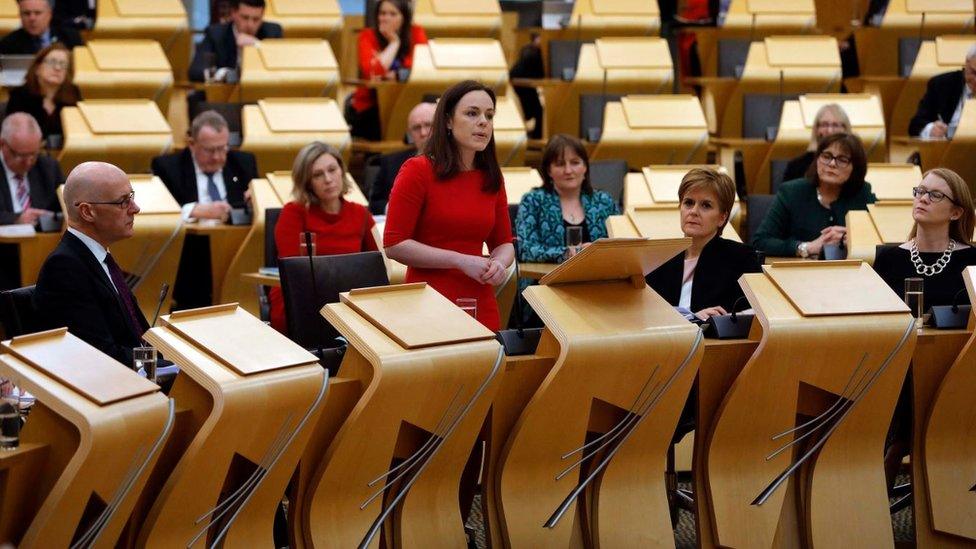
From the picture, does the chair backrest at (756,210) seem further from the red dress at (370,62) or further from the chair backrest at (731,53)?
the chair backrest at (731,53)

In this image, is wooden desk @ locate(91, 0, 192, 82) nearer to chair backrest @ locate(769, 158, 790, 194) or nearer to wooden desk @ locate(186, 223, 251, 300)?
wooden desk @ locate(186, 223, 251, 300)

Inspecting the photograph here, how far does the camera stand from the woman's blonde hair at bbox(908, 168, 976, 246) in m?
3.79

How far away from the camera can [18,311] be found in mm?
3148

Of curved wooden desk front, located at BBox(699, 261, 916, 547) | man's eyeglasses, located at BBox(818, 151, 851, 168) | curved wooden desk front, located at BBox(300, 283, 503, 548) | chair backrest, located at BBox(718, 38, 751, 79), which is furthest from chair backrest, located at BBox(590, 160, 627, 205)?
curved wooden desk front, located at BBox(300, 283, 503, 548)

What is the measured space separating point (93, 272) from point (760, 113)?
4.36 metres

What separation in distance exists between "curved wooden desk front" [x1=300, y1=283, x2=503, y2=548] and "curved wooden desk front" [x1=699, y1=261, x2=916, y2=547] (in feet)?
1.91

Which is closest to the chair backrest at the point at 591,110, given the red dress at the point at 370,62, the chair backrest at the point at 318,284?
the red dress at the point at 370,62

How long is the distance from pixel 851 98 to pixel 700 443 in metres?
3.66

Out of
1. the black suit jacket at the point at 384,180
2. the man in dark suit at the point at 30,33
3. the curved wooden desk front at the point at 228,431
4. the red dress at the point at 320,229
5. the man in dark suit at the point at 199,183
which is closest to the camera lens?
the curved wooden desk front at the point at 228,431

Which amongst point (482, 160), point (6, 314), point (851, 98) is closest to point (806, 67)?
point (851, 98)

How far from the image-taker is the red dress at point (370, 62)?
696cm

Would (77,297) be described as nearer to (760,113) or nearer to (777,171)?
(777,171)

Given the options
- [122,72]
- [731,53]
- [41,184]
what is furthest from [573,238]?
[731,53]

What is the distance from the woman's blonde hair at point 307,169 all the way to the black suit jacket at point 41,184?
1.24 meters
